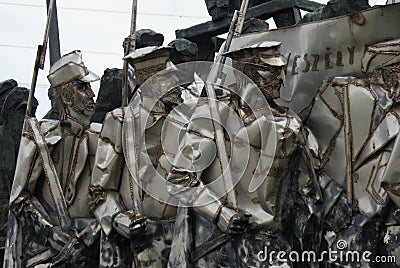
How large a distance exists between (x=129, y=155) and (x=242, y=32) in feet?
5.83

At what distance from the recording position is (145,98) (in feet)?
39.4

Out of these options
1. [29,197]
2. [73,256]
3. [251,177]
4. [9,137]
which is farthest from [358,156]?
[9,137]

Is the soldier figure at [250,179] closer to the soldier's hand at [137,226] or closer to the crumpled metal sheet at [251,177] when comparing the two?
the crumpled metal sheet at [251,177]

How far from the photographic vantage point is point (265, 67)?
11.1 meters

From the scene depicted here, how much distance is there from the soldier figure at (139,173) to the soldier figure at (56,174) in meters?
0.58

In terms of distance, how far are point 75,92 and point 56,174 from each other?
26.4 inches

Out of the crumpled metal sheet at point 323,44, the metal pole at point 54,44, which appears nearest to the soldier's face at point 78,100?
the crumpled metal sheet at point 323,44

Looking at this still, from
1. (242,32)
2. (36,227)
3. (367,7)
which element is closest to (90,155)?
(36,227)

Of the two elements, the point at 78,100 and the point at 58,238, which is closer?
the point at 58,238

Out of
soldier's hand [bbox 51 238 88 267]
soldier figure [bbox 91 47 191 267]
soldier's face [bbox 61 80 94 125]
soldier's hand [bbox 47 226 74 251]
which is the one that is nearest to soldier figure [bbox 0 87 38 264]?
soldier's face [bbox 61 80 94 125]

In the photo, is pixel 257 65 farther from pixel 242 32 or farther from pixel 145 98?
pixel 242 32

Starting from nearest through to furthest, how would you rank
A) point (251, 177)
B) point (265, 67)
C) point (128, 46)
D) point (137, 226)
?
point (251, 177), point (265, 67), point (137, 226), point (128, 46)

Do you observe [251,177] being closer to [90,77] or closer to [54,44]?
[90,77]

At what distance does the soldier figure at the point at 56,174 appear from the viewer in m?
12.6
